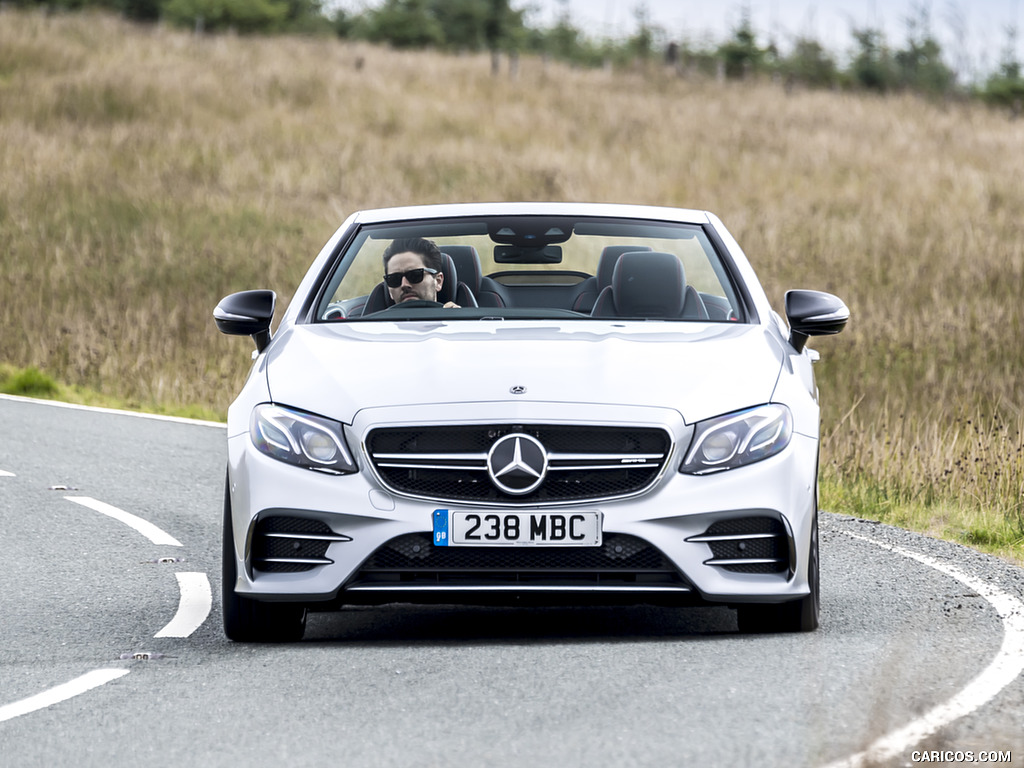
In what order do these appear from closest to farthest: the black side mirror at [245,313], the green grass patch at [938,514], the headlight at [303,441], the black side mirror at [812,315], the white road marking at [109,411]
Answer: the headlight at [303,441] → the black side mirror at [812,315] → the black side mirror at [245,313] → the green grass patch at [938,514] → the white road marking at [109,411]

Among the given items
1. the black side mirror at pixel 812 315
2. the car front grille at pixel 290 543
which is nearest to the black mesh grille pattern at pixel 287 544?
the car front grille at pixel 290 543

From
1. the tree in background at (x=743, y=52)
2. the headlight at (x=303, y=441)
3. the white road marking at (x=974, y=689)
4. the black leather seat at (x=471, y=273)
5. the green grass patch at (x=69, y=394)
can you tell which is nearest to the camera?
the white road marking at (x=974, y=689)

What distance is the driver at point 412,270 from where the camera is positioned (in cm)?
675

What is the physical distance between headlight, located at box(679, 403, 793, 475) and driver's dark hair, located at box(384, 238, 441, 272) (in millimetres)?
2014

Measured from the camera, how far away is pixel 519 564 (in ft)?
16.7

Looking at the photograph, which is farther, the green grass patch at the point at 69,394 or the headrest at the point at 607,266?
the green grass patch at the point at 69,394

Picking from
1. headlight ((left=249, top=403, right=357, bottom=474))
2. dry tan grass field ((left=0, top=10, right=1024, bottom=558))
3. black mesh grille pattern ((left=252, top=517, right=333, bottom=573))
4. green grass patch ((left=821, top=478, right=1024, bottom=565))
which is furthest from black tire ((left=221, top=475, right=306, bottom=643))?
dry tan grass field ((left=0, top=10, right=1024, bottom=558))

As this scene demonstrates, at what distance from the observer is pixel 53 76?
34094mm

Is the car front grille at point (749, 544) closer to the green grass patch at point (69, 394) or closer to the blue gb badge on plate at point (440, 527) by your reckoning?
the blue gb badge on plate at point (440, 527)

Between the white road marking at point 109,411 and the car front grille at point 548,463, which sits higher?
the car front grille at point 548,463

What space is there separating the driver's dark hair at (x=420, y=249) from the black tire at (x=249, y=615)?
166 cm

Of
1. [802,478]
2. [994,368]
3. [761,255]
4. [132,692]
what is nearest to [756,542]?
[802,478]

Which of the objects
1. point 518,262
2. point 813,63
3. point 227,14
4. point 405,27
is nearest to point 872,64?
point 813,63

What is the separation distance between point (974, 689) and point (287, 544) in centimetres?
213
